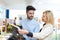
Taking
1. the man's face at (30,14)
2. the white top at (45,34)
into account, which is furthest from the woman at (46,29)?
the man's face at (30,14)

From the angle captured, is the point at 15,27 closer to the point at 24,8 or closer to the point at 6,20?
the point at 6,20

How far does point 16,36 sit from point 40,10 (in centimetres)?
44

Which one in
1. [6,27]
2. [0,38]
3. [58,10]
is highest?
[58,10]

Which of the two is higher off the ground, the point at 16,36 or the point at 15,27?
the point at 15,27

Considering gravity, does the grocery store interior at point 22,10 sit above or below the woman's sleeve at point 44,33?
above

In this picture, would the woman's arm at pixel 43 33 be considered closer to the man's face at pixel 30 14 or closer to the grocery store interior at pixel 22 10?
the grocery store interior at pixel 22 10

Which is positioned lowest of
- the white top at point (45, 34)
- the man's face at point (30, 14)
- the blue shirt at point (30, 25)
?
the white top at point (45, 34)

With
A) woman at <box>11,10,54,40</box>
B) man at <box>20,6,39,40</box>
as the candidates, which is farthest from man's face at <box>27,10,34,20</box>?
woman at <box>11,10,54,40</box>

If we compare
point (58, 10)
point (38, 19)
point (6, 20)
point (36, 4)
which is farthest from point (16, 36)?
point (58, 10)

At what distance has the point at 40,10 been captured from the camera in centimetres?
155

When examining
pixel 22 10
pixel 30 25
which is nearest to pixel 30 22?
pixel 30 25

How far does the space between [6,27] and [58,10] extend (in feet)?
2.23

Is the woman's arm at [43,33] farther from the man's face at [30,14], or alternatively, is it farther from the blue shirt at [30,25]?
the man's face at [30,14]

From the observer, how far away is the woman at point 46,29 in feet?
4.92
